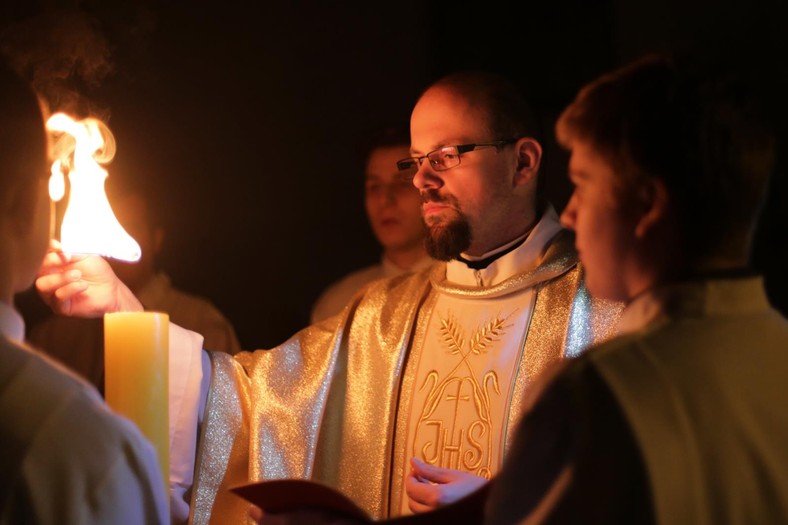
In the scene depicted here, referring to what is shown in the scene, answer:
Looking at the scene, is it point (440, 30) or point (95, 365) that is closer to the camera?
point (95, 365)

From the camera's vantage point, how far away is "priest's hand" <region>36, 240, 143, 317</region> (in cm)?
329

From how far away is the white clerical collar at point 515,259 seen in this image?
370cm

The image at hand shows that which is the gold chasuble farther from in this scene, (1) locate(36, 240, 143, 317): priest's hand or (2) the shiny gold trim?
(1) locate(36, 240, 143, 317): priest's hand

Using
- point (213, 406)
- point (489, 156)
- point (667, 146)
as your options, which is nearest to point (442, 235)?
point (489, 156)

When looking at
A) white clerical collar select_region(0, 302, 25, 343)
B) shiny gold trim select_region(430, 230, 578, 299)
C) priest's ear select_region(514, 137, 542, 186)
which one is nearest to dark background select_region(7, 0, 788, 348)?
priest's ear select_region(514, 137, 542, 186)

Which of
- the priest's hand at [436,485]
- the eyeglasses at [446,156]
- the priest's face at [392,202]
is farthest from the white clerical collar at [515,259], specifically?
the priest's face at [392,202]

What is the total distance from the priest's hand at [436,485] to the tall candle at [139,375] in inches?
31.7

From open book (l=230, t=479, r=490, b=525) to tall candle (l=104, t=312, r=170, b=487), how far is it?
0.37m

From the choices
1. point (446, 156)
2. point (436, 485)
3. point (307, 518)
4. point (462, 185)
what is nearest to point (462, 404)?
point (436, 485)

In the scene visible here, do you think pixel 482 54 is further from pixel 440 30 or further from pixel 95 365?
pixel 95 365

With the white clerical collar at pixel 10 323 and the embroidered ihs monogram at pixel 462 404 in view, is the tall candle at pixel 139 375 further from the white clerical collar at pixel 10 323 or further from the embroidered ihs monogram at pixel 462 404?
the embroidered ihs monogram at pixel 462 404

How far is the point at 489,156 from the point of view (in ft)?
12.4

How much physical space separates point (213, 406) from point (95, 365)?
96.2 inches

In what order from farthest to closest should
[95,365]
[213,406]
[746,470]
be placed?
[95,365], [213,406], [746,470]
